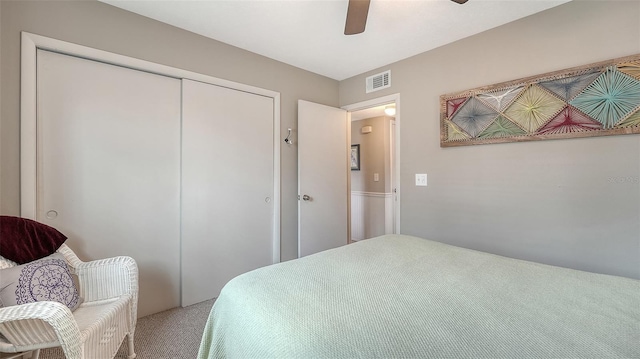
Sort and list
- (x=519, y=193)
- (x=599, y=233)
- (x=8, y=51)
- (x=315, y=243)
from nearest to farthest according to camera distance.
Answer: (x=8, y=51), (x=599, y=233), (x=519, y=193), (x=315, y=243)

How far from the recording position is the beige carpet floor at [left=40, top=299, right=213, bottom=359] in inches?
64.0

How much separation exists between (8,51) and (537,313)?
2.91m

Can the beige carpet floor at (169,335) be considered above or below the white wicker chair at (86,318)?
below

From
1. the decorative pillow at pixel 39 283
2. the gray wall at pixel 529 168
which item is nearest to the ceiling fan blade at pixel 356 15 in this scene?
the gray wall at pixel 529 168

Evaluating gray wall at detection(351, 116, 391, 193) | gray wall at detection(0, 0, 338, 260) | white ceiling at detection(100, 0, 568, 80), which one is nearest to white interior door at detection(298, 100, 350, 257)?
gray wall at detection(0, 0, 338, 260)

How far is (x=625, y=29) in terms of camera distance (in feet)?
5.27

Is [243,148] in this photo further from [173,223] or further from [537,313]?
[537,313]

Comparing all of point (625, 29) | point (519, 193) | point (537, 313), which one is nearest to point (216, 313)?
point (537, 313)

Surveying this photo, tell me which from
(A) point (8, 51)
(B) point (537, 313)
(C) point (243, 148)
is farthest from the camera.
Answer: (C) point (243, 148)

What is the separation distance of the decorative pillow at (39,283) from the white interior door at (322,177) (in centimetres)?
182

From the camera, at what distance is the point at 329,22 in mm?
2010

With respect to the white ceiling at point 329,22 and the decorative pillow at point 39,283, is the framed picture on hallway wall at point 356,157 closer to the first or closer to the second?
the white ceiling at point 329,22

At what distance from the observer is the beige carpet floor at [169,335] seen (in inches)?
64.0

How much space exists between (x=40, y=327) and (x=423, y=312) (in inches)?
63.7
